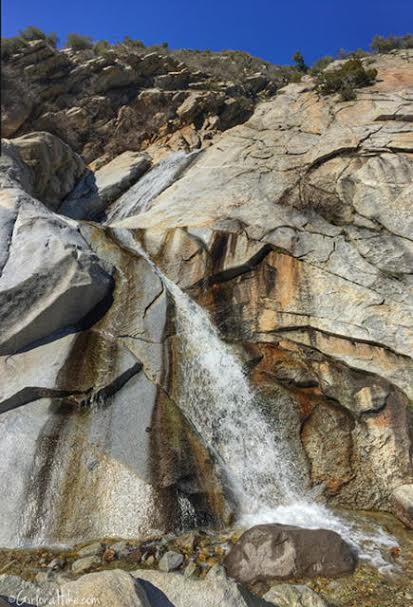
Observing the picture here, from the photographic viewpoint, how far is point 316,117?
21.6m

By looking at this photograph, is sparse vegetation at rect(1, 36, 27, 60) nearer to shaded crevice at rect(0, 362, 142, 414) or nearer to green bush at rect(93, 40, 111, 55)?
green bush at rect(93, 40, 111, 55)

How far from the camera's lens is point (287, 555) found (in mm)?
8016

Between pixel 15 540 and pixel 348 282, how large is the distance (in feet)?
38.0

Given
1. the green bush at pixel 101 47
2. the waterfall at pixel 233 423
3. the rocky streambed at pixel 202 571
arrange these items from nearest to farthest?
1. the rocky streambed at pixel 202 571
2. the waterfall at pixel 233 423
3. the green bush at pixel 101 47

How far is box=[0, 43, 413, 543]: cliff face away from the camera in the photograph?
944 cm

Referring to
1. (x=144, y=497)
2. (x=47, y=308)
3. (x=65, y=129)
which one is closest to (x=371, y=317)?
(x=144, y=497)

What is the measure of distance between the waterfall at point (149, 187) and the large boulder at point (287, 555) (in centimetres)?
1546

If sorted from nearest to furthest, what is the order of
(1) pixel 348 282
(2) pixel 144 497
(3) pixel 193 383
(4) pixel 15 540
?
1. (4) pixel 15 540
2. (2) pixel 144 497
3. (3) pixel 193 383
4. (1) pixel 348 282

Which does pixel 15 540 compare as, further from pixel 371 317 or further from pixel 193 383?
pixel 371 317

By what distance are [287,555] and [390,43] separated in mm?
41891

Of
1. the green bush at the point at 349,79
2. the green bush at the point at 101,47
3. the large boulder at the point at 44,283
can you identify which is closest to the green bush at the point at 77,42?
the green bush at the point at 101,47

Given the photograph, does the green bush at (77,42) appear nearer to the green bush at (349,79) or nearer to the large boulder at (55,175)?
the large boulder at (55,175)

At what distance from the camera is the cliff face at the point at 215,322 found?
31.0 feet

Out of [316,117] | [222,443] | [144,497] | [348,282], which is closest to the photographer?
[144,497]
